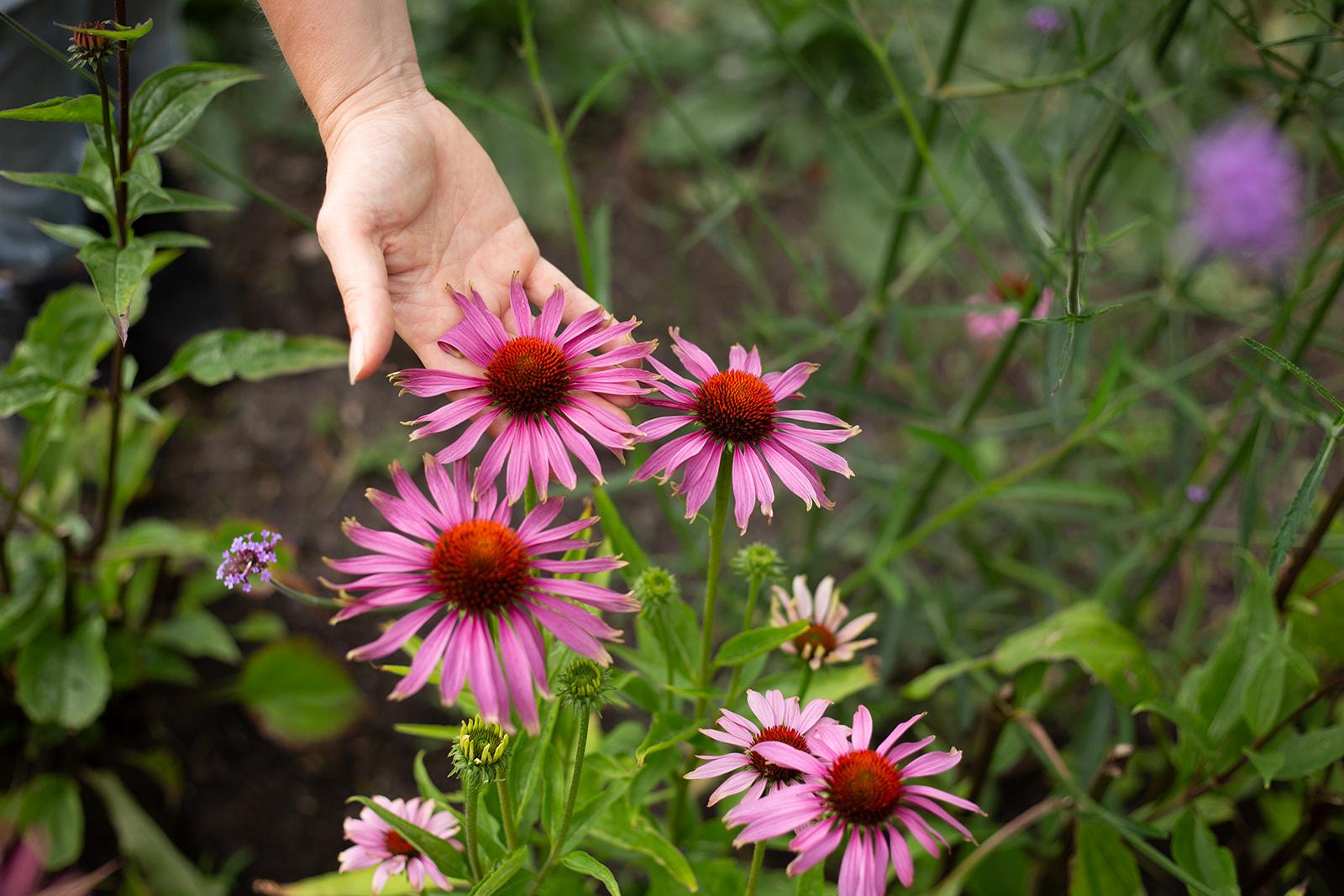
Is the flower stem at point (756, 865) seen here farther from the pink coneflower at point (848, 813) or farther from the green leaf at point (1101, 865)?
the green leaf at point (1101, 865)

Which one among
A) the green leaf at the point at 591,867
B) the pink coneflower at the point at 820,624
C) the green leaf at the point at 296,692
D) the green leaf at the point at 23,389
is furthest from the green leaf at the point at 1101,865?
the green leaf at the point at 23,389

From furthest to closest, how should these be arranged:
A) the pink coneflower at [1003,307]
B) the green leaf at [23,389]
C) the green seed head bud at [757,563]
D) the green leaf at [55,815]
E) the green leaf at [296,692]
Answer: the green leaf at [296,692] < the green leaf at [55,815] < the pink coneflower at [1003,307] < the green leaf at [23,389] < the green seed head bud at [757,563]

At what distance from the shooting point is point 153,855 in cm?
134

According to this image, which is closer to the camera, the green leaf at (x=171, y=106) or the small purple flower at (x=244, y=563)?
the small purple flower at (x=244, y=563)

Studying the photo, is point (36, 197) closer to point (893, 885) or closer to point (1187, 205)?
point (893, 885)

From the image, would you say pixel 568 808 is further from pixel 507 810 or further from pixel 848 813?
pixel 848 813

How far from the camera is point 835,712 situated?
3.86 ft

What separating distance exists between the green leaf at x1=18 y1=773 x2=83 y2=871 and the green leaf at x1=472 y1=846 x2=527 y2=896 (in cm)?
89

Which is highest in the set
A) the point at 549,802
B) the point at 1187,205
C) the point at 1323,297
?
the point at 1187,205

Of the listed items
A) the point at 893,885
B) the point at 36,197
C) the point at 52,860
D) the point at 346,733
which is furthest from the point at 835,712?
the point at 36,197

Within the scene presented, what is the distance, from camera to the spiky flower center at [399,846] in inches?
30.7

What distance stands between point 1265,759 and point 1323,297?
0.51m

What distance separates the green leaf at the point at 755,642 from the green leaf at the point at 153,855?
95 centimetres

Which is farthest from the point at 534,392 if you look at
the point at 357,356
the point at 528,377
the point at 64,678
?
the point at 64,678
